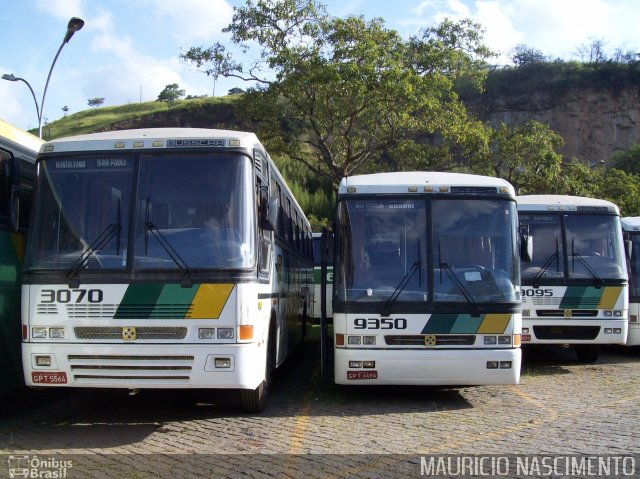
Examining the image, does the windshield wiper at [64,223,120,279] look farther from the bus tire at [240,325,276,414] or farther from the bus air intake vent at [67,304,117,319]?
the bus tire at [240,325,276,414]

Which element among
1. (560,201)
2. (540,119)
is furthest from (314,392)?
(540,119)

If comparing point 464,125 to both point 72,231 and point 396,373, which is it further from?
point 72,231

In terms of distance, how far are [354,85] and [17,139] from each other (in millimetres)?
12623

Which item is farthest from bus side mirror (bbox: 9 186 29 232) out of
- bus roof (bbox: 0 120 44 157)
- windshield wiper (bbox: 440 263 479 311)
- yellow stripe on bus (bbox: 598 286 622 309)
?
yellow stripe on bus (bbox: 598 286 622 309)

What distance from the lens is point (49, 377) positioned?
7.20 meters

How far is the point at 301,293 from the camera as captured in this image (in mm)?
14242

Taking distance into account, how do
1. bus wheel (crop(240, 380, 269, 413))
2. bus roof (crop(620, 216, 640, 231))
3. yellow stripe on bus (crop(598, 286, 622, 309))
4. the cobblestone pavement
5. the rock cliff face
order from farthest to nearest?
the rock cliff face
bus roof (crop(620, 216, 640, 231))
yellow stripe on bus (crop(598, 286, 622, 309))
bus wheel (crop(240, 380, 269, 413))
the cobblestone pavement

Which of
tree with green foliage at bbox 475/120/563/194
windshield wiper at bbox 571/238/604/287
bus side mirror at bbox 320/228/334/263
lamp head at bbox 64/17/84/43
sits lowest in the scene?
windshield wiper at bbox 571/238/604/287

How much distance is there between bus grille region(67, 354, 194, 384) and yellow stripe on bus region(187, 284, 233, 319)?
1.56 feet

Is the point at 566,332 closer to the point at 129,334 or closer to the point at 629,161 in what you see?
the point at 129,334

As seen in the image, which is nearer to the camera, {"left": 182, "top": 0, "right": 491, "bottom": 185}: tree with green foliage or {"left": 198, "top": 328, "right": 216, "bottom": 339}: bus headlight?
{"left": 198, "top": 328, "right": 216, "bottom": 339}: bus headlight

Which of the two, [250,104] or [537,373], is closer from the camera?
[537,373]

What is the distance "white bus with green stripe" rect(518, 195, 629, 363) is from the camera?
11.8 meters

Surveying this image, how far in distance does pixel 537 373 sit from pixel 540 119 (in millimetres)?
57317
